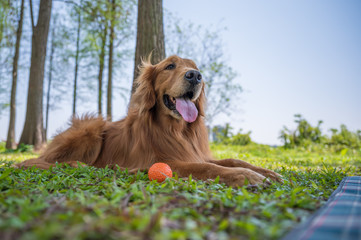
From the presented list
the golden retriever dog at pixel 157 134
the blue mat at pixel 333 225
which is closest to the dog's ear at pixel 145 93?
the golden retriever dog at pixel 157 134

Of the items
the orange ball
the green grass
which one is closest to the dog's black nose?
the orange ball

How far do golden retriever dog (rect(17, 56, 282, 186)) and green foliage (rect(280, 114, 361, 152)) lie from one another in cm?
760

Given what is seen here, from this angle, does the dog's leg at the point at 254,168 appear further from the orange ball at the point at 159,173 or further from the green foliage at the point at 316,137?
the green foliage at the point at 316,137

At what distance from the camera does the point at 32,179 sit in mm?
2369

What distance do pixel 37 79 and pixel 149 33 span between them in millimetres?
5898

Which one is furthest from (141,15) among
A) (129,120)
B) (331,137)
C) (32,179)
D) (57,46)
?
(57,46)

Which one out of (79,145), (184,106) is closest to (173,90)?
(184,106)

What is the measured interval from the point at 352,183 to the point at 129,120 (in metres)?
2.69

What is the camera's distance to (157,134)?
3.27m

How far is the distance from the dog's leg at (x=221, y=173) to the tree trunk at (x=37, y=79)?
786 centimetres

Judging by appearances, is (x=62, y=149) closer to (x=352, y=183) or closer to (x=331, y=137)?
(x=352, y=183)

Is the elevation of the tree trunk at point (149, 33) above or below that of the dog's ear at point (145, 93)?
above

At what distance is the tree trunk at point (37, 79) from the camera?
348 inches

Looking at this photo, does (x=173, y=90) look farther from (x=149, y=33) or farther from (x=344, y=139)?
(x=344, y=139)
